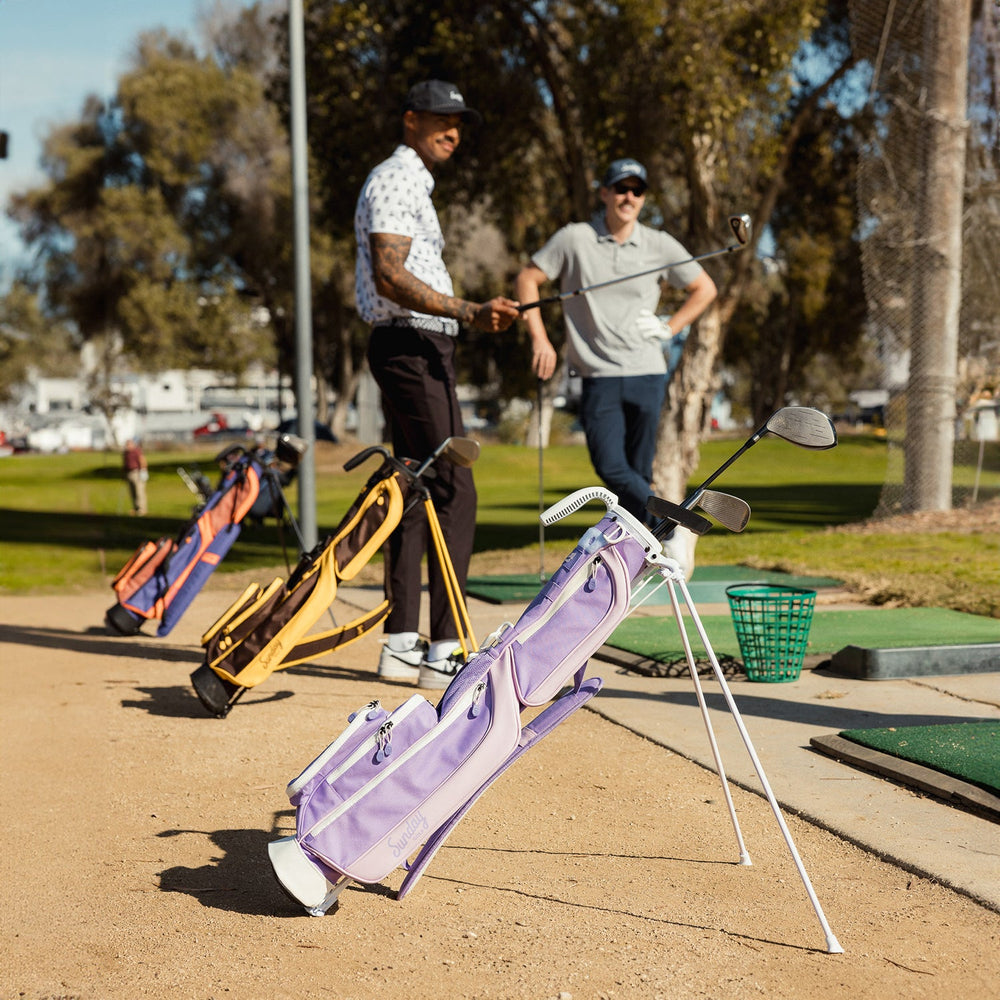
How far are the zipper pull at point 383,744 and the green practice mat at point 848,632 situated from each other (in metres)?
3.21

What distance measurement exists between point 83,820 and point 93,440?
57.6 metres

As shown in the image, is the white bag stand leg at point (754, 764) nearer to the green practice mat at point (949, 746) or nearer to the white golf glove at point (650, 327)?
the green practice mat at point (949, 746)

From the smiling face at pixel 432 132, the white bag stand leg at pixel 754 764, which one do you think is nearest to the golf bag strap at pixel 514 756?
the white bag stand leg at pixel 754 764

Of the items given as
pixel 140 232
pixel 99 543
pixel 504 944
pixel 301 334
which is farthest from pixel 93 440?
pixel 504 944

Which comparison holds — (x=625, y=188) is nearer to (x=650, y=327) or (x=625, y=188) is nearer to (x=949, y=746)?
(x=650, y=327)

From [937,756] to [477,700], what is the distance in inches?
74.7

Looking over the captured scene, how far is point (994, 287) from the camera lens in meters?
13.4

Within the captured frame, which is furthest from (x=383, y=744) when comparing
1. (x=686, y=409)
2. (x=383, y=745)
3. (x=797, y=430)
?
(x=686, y=409)

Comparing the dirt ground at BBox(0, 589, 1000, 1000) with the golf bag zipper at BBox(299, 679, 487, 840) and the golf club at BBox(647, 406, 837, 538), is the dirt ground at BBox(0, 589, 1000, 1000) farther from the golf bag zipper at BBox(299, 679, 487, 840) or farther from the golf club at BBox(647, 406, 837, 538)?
the golf club at BBox(647, 406, 837, 538)

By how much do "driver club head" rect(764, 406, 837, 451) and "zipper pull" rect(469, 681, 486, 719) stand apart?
35.5 inches

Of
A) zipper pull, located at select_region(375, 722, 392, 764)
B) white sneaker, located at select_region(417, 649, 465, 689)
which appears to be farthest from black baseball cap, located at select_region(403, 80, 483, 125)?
zipper pull, located at select_region(375, 722, 392, 764)

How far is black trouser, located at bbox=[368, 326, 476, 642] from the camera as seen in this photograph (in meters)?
6.04

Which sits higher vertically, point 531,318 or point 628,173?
point 628,173

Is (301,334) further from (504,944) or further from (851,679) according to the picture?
(504,944)
